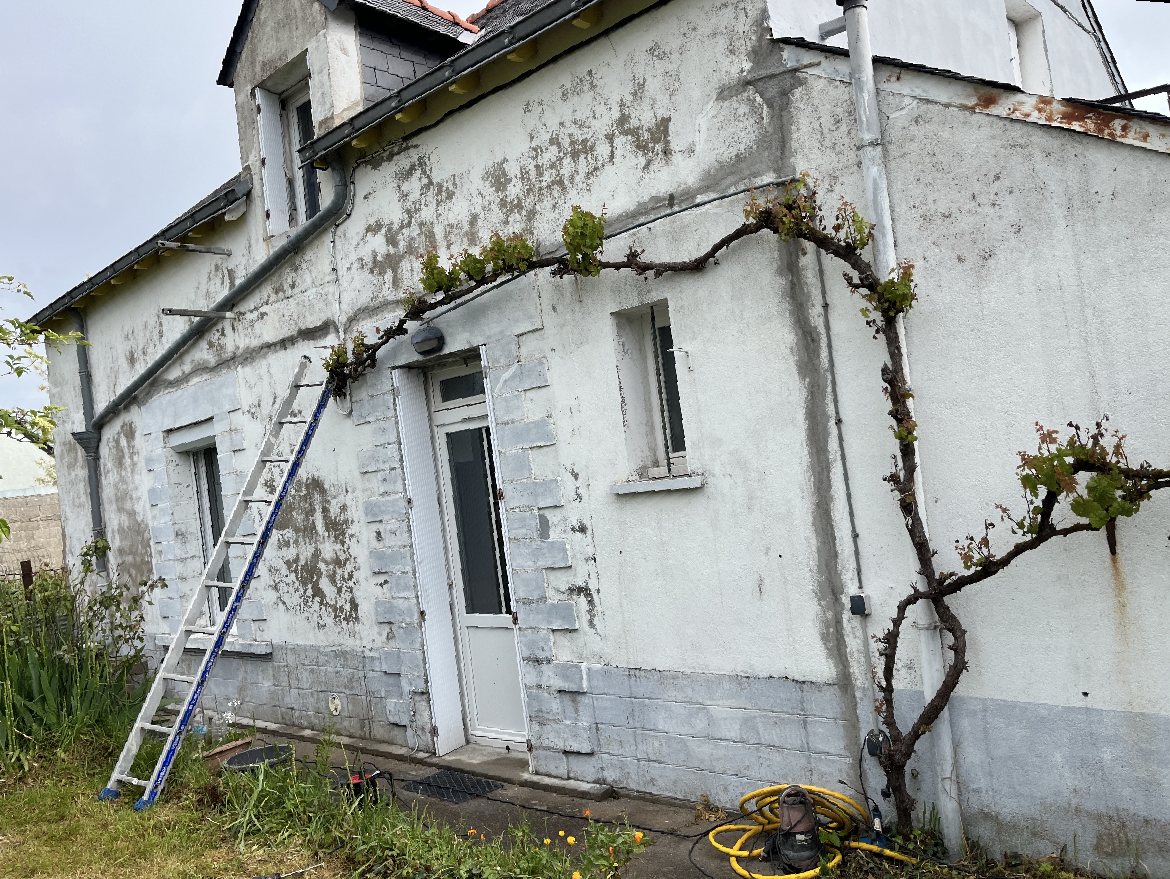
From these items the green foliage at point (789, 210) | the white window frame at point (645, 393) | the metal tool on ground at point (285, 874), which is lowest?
the metal tool on ground at point (285, 874)

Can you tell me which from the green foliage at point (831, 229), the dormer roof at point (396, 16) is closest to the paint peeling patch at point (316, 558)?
the dormer roof at point (396, 16)

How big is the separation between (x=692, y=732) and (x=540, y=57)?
4.20 meters

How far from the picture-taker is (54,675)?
24.5 ft

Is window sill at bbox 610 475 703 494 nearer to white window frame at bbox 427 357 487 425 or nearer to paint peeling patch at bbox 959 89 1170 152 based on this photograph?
white window frame at bbox 427 357 487 425

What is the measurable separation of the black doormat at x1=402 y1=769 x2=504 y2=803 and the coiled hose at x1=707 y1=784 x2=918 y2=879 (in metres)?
1.80

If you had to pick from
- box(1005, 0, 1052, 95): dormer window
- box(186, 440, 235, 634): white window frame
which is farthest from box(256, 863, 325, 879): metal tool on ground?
box(1005, 0, 1052, 95): dormer window

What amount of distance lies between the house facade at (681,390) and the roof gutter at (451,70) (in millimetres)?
33

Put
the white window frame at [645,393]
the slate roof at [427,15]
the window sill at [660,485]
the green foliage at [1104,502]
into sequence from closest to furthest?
the green foliage at [1104,502], the window sill at [660,485], the white window frame at [645,393], the slate roof at [427,15]

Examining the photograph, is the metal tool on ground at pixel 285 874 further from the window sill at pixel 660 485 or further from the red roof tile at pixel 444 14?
the red roof tile at pixel 444 14

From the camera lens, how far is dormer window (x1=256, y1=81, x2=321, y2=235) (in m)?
8.45

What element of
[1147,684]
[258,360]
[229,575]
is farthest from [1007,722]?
[229,575]

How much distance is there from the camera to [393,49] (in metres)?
8.27

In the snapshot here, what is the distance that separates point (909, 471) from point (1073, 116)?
1639 millimetres

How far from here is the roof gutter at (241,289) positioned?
297 inches
